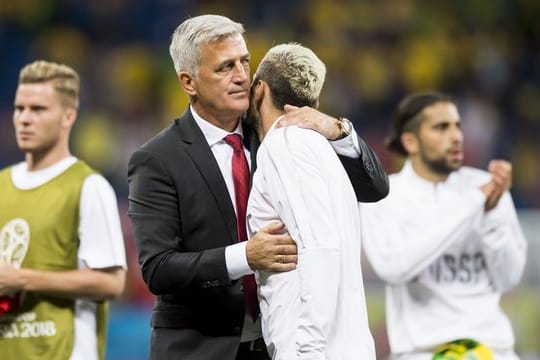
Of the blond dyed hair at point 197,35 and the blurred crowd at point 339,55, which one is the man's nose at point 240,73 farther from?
the blurred crowd at point 339,55

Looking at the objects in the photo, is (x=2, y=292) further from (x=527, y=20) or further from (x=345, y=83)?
(x=527, y=20)

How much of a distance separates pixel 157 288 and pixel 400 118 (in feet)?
8.58

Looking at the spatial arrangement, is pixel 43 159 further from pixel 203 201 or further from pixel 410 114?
pixel 410 114

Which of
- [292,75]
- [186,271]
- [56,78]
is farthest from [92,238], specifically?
[292,75]

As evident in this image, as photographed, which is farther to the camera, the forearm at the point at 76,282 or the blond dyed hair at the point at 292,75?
the forearm at the point at 76,282

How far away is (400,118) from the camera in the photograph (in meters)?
6.71

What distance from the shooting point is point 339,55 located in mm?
14461

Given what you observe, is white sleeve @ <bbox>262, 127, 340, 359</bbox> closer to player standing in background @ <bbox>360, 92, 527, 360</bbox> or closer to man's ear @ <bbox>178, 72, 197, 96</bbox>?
man's ear @ <bbox>178, 72, 197, 96</bbox>

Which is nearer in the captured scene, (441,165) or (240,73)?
(240,73)

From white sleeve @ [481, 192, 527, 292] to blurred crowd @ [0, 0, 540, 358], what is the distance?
23.0 ft

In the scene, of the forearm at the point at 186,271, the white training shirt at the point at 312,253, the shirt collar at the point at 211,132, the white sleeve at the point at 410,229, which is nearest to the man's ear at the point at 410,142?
the white sleeve at the point at 410,229

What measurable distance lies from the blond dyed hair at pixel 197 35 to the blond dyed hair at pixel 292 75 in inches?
8.4

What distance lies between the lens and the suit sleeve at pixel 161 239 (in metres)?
4.39

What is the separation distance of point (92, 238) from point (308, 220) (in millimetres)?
1726
